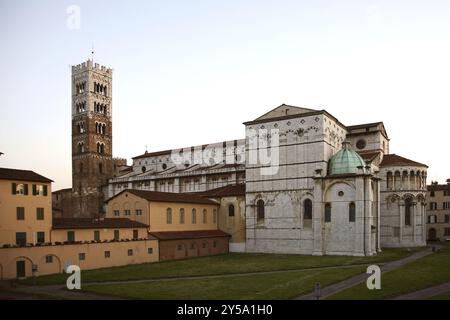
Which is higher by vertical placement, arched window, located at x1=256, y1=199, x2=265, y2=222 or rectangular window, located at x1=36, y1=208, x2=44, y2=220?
rectangular window, located at x1=36, y1=208, x2=44, y2=220

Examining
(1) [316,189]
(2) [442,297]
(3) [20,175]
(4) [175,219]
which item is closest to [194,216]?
(4) [175,219]

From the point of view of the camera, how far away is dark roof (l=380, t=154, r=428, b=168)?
202ft

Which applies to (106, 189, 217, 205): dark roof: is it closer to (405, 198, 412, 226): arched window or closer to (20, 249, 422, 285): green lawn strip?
(20, 249, 422, 285): green lawn strip

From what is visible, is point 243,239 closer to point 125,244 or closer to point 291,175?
point 291,175

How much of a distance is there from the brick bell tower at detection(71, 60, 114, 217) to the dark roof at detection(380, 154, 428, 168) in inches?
2324

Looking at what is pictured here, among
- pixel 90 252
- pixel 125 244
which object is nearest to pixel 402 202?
pixel 125 244

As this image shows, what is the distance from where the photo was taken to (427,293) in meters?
27.0

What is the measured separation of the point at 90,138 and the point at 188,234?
4734 cm

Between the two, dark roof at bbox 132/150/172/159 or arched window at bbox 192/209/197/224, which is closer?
arched window at bbox 192/209/197/224

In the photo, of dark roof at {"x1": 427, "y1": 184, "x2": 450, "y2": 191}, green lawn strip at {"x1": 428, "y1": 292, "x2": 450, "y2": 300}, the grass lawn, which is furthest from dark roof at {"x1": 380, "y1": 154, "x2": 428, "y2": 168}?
green lawn strip at {"x1": 428, "y1": 292, "x2": 450, "y2": 300}

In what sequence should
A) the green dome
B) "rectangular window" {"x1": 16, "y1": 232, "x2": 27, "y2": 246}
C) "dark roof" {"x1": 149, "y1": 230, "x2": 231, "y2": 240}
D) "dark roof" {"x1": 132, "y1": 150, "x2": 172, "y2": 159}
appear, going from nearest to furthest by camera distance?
"rectangular window" {"x1": 16, "y1": 232, "x2": 27, "y2": 246} → "dark roof" {"x1": 149, "y1": 230, "x2": 231, "y2": 240} → the green dome → "dark roof" {"x1": 132, "y1": 150, "x2": 172, "y2": 159}

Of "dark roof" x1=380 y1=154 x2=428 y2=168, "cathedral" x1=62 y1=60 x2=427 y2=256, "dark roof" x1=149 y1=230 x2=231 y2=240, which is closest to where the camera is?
"dark roof" x1=149 y1=230 x2=231 y2=240

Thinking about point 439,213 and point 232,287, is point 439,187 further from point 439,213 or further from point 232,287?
point 232,287

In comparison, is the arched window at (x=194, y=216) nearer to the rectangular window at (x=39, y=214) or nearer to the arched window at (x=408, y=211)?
the rectangular window at (x=39, y=214)
